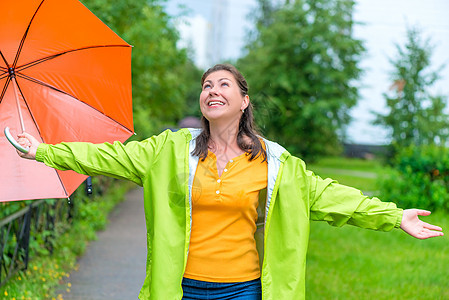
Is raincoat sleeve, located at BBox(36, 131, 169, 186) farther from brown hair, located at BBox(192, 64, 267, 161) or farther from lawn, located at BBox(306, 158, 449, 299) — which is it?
lawn, located at BBox(306, 158, 449, 299)

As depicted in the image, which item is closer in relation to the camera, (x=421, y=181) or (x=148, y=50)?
(x=421, y=181)

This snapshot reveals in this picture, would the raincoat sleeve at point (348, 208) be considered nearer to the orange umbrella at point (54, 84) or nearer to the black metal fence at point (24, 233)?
the orange umbrella at point (54, 84)

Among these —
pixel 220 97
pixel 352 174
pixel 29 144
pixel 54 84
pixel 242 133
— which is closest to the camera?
pixel 29 144

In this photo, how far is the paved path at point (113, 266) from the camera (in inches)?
A: 239

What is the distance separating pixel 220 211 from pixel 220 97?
1.89 feet

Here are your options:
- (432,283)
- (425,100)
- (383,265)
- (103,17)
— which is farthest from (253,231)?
(425,100)

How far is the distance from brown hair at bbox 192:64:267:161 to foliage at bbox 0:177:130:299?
2996 mm

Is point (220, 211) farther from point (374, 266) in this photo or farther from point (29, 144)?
point (374, 266)

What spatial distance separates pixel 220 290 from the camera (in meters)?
2.79

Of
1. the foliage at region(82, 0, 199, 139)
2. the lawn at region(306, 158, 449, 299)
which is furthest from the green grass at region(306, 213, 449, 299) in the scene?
the foliage at region(82, 0, 199, 139)

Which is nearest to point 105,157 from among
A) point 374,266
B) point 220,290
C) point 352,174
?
point 220,290

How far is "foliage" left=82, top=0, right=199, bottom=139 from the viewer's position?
31.2ft

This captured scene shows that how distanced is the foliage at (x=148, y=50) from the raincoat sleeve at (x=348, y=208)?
16.7 ft

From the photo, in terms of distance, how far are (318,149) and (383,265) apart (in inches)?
920
